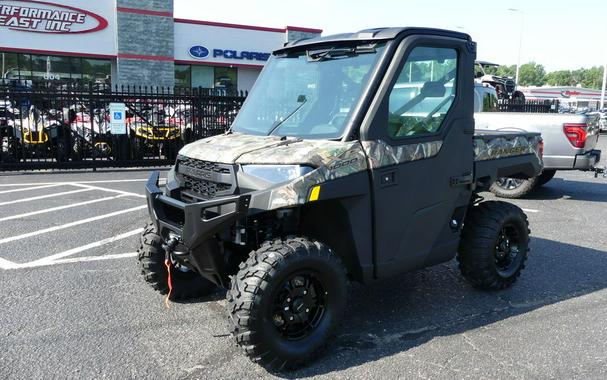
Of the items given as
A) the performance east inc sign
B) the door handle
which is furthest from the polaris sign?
the door handle

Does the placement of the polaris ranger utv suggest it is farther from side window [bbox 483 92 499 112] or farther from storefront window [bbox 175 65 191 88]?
storefront window [bbox 175 65 191 88]

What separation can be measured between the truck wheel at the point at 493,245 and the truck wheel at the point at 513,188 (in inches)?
196

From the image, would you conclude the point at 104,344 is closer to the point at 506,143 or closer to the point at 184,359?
the point at 184,359

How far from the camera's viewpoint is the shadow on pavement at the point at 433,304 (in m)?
3.74

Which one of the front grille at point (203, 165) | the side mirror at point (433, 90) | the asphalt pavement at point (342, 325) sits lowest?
the asphalt pavement at point (342, 325)

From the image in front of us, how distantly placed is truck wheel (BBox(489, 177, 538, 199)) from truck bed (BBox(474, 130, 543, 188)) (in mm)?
4659

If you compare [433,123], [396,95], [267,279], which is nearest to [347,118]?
[396,95]

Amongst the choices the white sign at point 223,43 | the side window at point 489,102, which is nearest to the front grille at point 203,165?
the side window at point 489,102

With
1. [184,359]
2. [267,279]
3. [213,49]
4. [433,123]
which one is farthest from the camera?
[213,49]

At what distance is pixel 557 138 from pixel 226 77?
24.1 metres

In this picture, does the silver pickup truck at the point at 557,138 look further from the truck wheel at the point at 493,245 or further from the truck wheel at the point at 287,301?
the truck wheel at the point at 287,301

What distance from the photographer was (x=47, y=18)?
25641 millimetres

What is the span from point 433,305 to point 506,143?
1.60m

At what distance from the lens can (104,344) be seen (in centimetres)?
371
